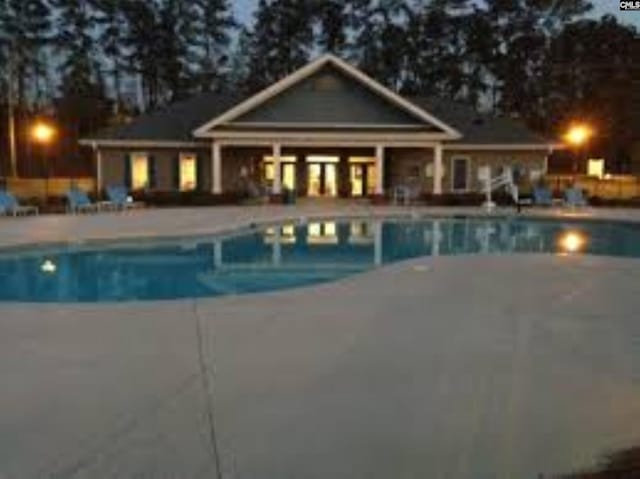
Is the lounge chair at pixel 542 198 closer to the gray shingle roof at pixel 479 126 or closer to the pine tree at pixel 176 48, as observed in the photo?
the gray shingle roof at pixel 479 126

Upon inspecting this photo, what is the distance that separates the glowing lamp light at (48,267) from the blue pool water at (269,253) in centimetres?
2

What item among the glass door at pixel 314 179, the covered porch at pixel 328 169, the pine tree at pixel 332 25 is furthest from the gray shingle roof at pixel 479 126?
the pine tree at pixel 332 25

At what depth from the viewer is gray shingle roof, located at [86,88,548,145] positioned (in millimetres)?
33656

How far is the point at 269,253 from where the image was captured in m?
19.4

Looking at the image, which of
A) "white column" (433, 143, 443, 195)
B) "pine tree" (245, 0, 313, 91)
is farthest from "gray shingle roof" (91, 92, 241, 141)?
"pine tree" (245, 0, 313, 91)

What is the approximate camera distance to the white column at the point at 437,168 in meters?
32.7

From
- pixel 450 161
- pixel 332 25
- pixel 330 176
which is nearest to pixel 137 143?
pixel 330 176

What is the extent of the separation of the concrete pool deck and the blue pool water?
3400mm

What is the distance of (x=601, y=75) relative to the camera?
52.7 meters

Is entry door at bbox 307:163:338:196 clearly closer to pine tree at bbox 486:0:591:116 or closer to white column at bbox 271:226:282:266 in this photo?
white column at bbox 271:226:282:266

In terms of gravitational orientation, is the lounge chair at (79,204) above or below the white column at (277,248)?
above

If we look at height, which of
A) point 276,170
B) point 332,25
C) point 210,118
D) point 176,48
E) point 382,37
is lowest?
point 276,170

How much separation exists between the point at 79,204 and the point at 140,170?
20.5 feet

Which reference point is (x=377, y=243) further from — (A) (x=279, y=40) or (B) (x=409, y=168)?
(A) (x=279, y=40)
